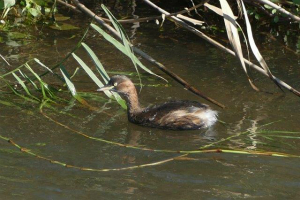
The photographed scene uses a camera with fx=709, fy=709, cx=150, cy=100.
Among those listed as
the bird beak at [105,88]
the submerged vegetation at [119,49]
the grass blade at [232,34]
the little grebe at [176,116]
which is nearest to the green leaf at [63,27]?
the submerged vegetation at [119,49]

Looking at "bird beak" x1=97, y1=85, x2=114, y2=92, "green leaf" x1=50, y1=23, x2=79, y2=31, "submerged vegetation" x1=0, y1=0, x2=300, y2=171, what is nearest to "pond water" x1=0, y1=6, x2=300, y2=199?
"submerged vegetation" x1=0, y1=0, x2=300, y2=171

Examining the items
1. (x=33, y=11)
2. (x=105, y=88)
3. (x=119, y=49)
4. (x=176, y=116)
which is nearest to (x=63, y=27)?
(x=33, y=11)

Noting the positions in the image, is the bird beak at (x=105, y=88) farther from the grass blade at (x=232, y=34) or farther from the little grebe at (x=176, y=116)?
the grass blade at (x=232, y=34)

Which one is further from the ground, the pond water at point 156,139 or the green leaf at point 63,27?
the green leaf at point 63,27

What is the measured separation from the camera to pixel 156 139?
700 cm

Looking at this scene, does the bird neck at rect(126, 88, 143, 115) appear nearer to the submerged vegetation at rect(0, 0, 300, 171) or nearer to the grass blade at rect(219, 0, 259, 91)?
the submerged vegetation at rect(0, 0, 300, 171)

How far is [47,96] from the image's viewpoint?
7844 mm

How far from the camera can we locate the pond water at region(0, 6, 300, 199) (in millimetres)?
5664

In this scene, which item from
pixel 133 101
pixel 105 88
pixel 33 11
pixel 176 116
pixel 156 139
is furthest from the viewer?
pixel 33 11

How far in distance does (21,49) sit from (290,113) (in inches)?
158

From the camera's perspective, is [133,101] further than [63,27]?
No

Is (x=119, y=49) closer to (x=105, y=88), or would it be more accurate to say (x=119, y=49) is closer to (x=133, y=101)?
(x=105, y=88)

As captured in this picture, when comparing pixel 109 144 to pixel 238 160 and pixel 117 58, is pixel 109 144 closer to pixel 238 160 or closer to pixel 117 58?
pixel 238 160

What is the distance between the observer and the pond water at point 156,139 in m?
5.66
